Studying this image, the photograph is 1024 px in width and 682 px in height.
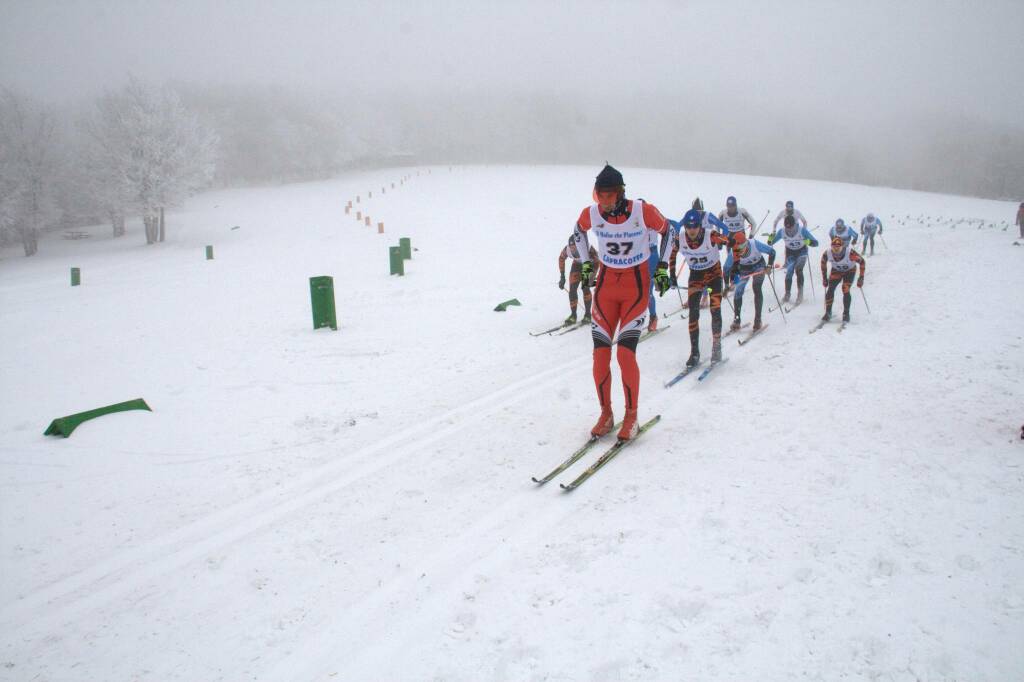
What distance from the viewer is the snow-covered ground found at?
9.25 ft

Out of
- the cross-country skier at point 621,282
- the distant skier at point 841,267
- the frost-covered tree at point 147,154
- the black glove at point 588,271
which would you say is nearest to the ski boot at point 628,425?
the cross-country skier at point 621,282

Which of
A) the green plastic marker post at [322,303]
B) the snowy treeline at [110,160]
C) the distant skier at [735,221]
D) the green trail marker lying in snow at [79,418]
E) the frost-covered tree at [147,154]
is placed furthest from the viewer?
the snowy treeline at [110,160]

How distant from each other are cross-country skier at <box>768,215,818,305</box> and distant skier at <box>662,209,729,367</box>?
3979mm

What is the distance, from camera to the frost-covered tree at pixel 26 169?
34.0 metres

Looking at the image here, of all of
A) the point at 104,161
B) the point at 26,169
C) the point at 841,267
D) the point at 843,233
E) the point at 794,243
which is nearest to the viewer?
the point at 841,267

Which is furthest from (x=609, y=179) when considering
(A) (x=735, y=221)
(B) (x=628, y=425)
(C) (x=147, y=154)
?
(C) (x=147, y=154)

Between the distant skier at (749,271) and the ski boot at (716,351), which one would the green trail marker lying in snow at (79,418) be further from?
the distant skier at (749,271)

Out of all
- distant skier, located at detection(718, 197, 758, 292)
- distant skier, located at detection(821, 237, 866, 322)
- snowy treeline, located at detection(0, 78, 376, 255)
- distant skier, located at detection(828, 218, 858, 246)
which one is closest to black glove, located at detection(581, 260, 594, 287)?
distant skier, located at detection(718, 197, 758, 292)

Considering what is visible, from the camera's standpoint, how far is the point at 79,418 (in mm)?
5785

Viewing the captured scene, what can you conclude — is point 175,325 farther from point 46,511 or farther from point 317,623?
point 317,623

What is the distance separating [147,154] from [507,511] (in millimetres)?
38181

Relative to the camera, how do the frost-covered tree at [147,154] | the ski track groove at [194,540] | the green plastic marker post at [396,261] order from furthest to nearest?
the frost-covered tree at [147,154]
the green plastic marker post at [396,261]
the ski track groove at [194,540]

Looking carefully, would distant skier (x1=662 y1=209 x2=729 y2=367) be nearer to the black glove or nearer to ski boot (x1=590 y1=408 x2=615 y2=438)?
the black glove

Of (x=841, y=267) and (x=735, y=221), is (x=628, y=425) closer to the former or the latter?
(x=735, y=221)
